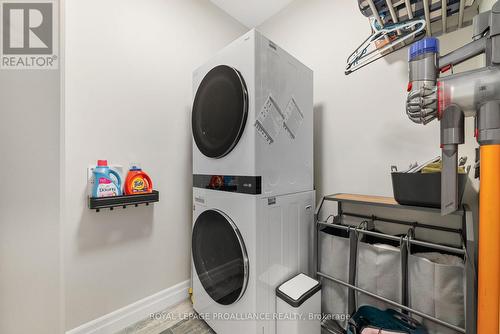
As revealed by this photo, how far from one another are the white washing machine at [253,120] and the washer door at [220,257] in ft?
0.73

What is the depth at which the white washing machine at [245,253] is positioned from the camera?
3.48ft

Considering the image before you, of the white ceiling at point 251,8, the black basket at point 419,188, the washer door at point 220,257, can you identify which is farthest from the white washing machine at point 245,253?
the white ceiling at point 251,8

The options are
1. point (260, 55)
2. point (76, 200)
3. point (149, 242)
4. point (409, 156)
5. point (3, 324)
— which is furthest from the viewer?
point (149, 242)

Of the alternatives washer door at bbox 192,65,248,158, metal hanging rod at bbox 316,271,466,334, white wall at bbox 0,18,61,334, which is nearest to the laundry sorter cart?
metal hanging rod at bbox 316,271,466,334

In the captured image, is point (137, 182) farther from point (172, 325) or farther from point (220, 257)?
point (172, 325)

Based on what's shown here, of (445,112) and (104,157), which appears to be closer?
(445,112)

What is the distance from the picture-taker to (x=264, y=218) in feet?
3.57

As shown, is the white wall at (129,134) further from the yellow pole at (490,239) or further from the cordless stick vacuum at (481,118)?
the yellow pole at (490,239)

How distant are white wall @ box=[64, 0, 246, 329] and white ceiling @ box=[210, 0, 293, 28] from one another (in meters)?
0.23

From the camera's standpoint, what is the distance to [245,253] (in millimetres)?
1076

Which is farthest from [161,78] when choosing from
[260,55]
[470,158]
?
[470,158]

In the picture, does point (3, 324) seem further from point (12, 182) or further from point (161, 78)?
point (161, 78)

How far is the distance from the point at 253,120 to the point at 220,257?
827 millimetres

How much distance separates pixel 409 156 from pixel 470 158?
0.26 metres
